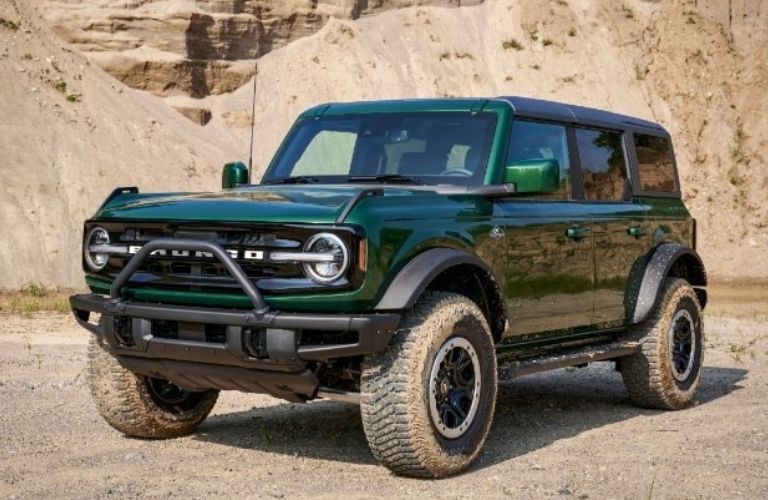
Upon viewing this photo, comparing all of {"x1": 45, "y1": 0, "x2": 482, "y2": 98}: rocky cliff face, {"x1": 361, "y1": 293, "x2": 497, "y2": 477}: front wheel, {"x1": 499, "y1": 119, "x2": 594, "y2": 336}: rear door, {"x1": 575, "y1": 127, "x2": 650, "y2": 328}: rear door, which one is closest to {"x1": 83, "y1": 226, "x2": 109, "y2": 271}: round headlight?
{"x1": 361, "y1": 293, "x2": 497, "y2": 477}: front wheel

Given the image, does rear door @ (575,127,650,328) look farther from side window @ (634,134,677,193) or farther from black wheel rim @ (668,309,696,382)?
black wheel rim @ (668,309,696,382)

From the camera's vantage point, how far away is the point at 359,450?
7027 millimetres

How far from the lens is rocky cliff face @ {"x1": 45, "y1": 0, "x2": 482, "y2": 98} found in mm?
37094

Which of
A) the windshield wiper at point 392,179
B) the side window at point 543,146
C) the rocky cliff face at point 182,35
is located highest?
the rocky cliff face at point 182,35

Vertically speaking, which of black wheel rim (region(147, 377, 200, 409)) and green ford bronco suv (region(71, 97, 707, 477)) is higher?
green ford bronco suv (region(71, 97, 707, 477))

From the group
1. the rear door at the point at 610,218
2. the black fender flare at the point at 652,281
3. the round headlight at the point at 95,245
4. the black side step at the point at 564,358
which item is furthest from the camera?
the black fender flare at the point at 652,281

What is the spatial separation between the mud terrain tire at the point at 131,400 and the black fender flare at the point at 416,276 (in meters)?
1.89

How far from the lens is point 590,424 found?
8125 mm

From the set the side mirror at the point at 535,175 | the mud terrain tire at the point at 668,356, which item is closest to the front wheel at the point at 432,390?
the side mirror at the point at 535,175

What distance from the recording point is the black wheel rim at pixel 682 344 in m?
8.81

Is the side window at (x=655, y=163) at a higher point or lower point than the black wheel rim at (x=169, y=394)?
higher

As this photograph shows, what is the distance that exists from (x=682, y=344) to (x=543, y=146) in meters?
2.32

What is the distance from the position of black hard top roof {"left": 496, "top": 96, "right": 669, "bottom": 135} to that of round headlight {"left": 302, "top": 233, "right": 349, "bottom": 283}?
6.83 ft

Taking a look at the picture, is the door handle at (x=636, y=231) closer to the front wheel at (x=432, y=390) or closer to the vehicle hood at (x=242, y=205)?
the front wheel at (x=432, y=390)
